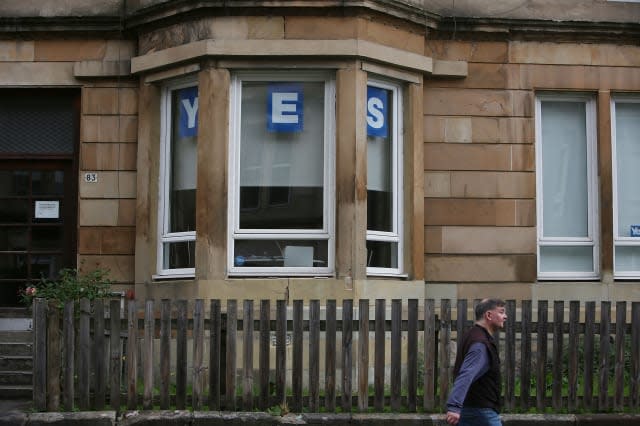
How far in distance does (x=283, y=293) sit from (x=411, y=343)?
187 centimetres

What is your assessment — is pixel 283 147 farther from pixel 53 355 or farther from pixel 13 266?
pixel 13 266

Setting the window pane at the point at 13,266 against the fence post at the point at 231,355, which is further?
the window pane at the point at 13,266

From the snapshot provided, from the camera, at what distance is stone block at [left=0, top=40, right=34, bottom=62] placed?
42.9 ft

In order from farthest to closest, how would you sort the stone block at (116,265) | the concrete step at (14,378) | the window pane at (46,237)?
the window pane at (46,237) → the stone block at (116,265) → the concrete step at (14,378)

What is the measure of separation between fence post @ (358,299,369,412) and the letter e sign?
9.16ft

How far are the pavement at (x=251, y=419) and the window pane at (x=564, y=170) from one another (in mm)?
3624

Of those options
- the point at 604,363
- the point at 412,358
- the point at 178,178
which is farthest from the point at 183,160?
the point at 604,363

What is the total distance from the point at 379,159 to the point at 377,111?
559mm

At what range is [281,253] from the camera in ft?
39.2

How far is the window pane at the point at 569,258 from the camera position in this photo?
1321cm

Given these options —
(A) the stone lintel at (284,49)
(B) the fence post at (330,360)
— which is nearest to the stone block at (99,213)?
(A) the stone lintel at (284,49)

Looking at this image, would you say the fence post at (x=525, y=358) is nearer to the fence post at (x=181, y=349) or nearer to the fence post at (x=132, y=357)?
the fence post at (x=181, y=349)

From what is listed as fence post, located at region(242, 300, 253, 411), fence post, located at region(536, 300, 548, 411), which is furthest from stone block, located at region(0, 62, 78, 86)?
fence post, located at region(536, 300, 548, 411)

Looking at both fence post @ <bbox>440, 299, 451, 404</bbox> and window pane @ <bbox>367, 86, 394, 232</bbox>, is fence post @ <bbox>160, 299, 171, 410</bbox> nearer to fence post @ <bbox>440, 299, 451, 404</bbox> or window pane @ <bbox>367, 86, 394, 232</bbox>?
fence post @ <bbox>440, 299, 451, 404</bbox>
